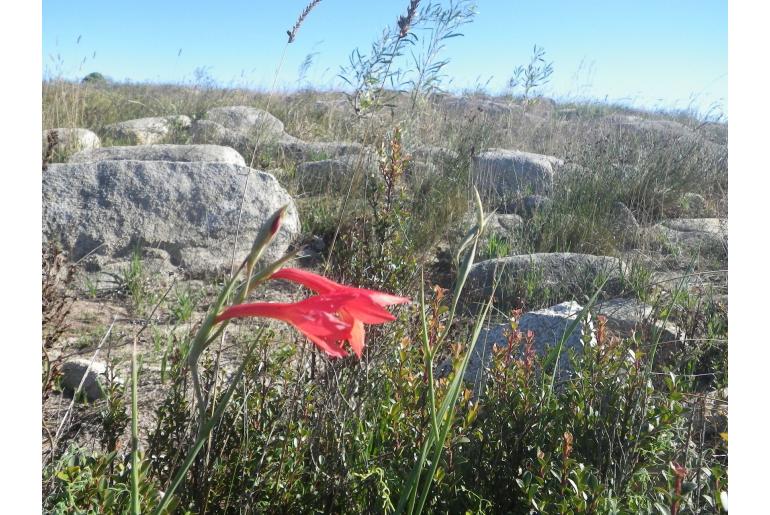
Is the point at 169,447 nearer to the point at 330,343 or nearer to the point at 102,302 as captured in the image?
the point at 330,343

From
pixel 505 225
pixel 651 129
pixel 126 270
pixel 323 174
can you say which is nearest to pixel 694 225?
pixel 505 225

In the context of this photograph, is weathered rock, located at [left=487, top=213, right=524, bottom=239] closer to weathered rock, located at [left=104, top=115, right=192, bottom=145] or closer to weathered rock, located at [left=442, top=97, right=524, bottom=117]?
weathered rock, located at [left=442, top=97, right=524, bottom=117]

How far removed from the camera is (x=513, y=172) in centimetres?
565

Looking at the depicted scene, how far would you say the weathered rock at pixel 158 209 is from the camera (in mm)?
3492

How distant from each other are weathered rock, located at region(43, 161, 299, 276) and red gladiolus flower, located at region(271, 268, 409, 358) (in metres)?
2.97

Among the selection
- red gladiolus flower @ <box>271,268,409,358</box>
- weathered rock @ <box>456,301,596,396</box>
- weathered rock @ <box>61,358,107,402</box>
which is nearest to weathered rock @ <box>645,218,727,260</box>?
weathered rock @ <box>456,301,596,396</box>

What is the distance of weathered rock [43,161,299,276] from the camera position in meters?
3.49

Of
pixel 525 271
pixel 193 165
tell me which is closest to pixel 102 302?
pixel 193 165

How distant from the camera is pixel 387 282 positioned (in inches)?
84.2

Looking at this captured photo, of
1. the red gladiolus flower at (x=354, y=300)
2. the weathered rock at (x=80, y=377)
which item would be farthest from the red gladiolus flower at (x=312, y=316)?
the weathered rock at (x=80, y=377)

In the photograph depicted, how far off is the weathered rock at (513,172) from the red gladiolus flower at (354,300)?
14.9 ft

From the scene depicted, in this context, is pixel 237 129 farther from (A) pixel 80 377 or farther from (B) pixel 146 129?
(A) pixel 80 377

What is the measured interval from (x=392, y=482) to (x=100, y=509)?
59 cm

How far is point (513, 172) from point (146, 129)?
4.02 m
